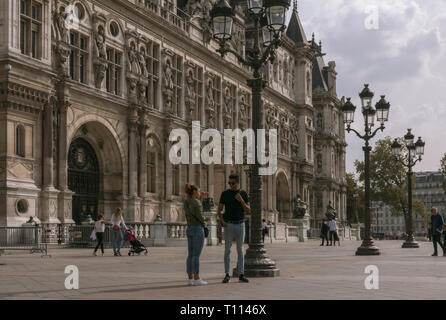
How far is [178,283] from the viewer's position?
13.1m

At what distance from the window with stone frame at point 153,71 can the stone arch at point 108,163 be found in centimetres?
441

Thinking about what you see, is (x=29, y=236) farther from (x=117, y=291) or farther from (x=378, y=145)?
(x=378, y=145)

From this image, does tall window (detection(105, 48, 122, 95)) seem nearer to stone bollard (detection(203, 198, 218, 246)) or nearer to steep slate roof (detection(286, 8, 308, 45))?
stone bollard (detection(203, 198, 218, 246))

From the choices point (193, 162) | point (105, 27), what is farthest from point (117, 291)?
point (193, 162)

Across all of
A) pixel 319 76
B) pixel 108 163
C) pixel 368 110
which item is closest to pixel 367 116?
pixel 368 110

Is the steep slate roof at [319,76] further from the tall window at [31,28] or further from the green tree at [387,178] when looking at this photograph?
the tall window at [31,28]

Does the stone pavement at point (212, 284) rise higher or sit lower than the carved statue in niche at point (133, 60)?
lower

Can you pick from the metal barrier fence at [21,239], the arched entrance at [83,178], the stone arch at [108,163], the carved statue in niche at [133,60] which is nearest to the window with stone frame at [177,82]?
the carved statue in niche at [133,60]

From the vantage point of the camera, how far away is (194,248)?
41.7 feet

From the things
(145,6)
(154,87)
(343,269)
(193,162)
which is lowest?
(343,269)

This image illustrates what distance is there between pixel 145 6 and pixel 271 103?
75.0 ft

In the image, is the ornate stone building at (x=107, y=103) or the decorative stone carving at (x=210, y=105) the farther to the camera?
the decorative stone carving at (x=210, y=105)

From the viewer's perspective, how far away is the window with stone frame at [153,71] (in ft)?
129

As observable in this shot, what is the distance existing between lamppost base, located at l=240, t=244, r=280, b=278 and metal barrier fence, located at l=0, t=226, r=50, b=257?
10.2 metres
